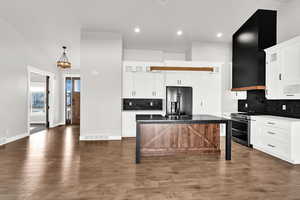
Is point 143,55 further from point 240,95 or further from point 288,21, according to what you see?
point 288,21

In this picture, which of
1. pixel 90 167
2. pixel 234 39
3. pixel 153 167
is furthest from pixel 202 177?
pixel 234 39

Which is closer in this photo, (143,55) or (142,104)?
(142,104)

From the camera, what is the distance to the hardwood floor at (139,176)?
7.23 ft

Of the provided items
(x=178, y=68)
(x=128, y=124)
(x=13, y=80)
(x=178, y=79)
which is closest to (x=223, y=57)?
(x=178, y=68)

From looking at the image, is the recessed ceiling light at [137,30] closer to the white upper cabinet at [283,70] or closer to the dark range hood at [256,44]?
the dark range hood at [256,44]

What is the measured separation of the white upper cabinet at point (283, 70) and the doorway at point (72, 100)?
302 inches

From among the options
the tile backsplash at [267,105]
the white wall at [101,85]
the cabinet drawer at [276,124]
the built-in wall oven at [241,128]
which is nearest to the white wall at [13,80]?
the white wall at [101,85]

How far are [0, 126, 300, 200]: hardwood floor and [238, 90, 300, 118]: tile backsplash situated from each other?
119 cm

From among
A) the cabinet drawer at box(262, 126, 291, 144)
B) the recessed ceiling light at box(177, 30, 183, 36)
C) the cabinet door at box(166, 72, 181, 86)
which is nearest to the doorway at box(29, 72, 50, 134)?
the cabinet door at box(166, 72, 181, 86)

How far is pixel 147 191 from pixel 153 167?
2.68ft

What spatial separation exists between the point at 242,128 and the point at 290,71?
1.76 m

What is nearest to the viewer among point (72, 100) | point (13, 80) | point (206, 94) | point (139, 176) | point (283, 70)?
point (139, 176)

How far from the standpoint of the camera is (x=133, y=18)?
4504 mm

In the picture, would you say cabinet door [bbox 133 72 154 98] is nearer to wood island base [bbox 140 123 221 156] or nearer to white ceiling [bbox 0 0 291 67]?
white ceiling [bbox 0 0 291 67]
